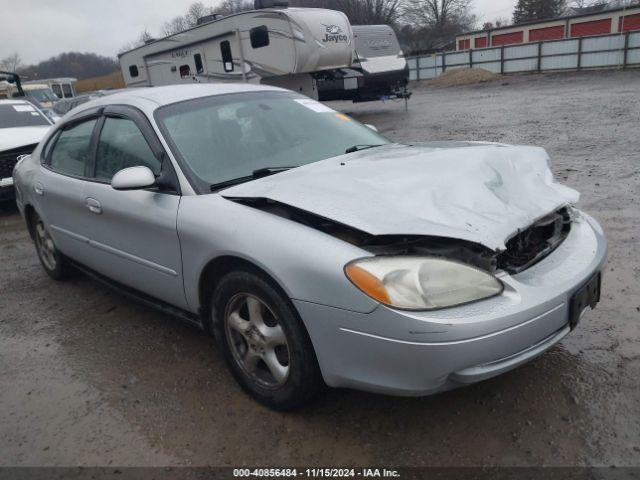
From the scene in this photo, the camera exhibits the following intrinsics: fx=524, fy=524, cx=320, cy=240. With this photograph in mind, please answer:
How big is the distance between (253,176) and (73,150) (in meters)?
1.83

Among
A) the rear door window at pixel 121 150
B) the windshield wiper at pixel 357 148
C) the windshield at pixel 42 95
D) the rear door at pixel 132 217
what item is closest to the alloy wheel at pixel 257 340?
the rear door at pixel 132 217

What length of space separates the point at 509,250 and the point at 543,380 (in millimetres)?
753

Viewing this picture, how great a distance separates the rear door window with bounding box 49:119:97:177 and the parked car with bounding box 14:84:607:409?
30 millimetres

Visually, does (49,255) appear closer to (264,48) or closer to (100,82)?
(264,48)

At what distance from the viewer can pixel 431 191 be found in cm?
251

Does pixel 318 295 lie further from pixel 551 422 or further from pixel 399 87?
pixel 399 87

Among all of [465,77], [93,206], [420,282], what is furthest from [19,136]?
[465,77]

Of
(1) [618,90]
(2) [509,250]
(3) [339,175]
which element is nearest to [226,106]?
(3) [339,175]

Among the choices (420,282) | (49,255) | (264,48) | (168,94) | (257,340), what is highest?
(264,48)

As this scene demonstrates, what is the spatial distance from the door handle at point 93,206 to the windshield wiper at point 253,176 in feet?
3.47

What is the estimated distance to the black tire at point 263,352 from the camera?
7.68 feet

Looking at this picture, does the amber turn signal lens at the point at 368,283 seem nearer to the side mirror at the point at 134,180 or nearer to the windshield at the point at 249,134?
the windshield at the point at 249,134

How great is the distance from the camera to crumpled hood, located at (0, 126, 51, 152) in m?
7.94

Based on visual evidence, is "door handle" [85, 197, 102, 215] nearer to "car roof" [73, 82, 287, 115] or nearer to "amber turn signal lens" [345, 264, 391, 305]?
"car roof" [73, 82, 287, 115]
